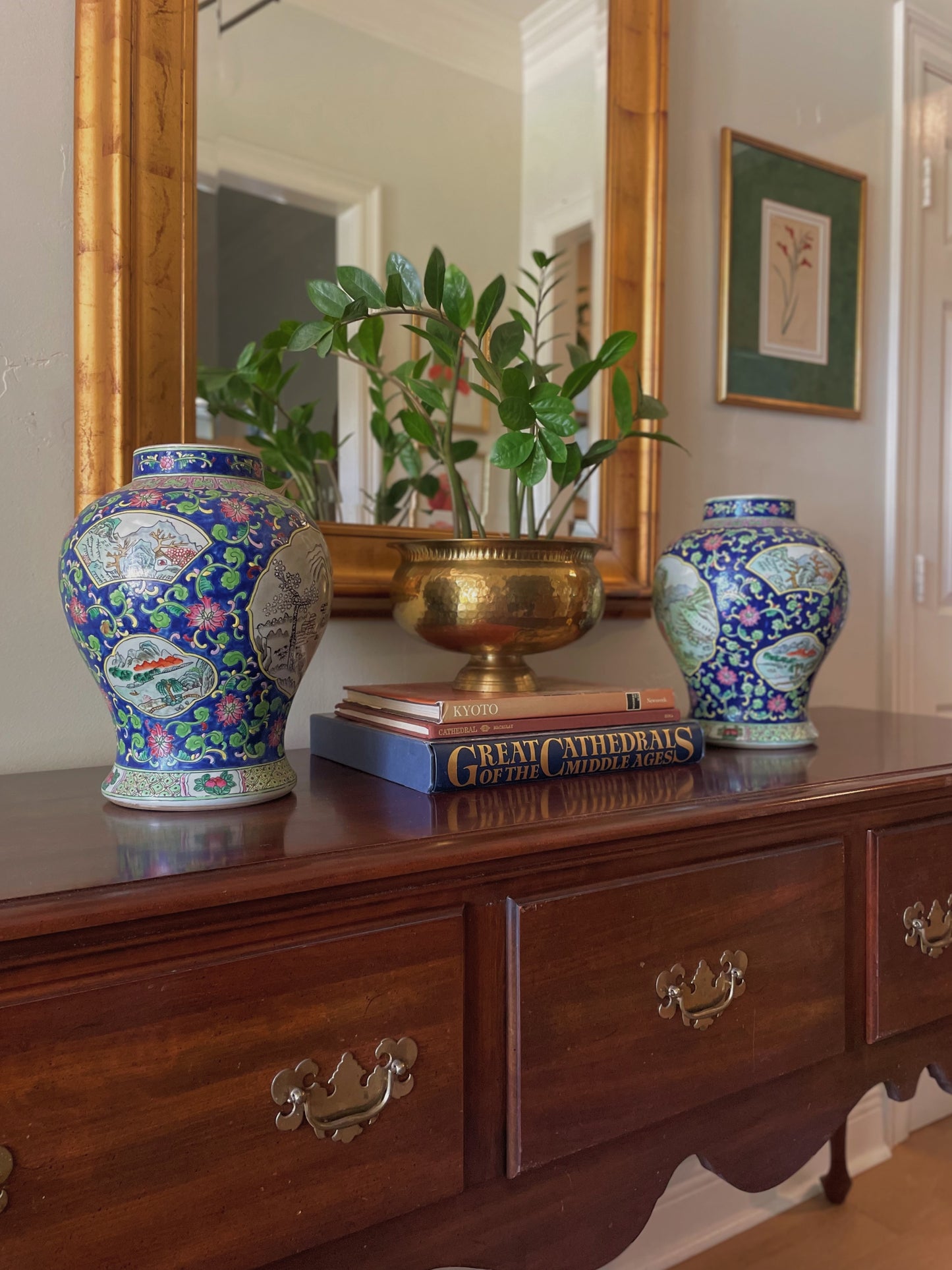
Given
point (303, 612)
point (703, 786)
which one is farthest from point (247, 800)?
point (703, 786)

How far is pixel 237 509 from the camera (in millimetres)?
734

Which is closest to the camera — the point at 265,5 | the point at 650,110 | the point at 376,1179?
the point at 376,1179

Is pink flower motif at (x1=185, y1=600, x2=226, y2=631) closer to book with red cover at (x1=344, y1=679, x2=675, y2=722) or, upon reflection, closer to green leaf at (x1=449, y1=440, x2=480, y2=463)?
book with red cover at (x1=344, y1=679, x2=675, y2=722)

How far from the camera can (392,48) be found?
1178mm

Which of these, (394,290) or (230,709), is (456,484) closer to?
(394,290)

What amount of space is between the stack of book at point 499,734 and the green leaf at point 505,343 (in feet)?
1.10

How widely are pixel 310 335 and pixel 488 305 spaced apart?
6.9 inches

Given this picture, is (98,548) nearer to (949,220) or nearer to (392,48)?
(392,48)

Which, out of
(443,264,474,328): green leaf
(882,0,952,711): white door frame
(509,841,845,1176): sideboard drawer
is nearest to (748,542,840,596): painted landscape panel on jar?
(509,841,845,1176): sideboard drawer

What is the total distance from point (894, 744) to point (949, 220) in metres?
1.24

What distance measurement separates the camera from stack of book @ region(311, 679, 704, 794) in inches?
32.5

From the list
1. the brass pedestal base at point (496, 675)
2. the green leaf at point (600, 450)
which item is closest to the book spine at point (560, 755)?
the brass pedestal base at point (496, 675)

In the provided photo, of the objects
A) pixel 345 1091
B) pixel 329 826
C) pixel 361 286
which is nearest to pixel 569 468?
pixel 361 286

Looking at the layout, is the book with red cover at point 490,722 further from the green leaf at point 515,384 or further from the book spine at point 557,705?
the green leaf at point 515,384
